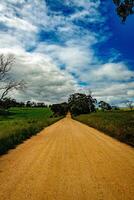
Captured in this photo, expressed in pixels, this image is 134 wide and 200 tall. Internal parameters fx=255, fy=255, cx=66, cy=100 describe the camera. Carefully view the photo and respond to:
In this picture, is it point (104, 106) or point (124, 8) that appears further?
point (104, 106)

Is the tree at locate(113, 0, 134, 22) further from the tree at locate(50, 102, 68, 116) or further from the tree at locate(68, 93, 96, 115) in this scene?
the tree at locate(50, 102, 68, 116)

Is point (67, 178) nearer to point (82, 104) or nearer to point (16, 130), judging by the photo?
point (16, 130)

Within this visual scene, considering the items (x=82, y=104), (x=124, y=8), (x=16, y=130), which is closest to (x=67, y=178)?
(x=124, y=8)

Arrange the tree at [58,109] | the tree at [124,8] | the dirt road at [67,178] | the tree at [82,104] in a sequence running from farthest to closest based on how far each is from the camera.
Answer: the tree at [58,109] → the tree at [82,104] → the tree at [124,8] → the dirt road at [67,178]

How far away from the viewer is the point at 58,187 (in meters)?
6.35

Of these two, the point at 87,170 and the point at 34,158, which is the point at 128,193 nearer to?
the point at 87,170

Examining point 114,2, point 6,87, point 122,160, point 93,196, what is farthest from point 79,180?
point 6,87

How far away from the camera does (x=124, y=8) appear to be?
14.8 m

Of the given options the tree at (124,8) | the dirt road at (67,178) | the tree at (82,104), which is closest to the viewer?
the dirt road at (67,178)

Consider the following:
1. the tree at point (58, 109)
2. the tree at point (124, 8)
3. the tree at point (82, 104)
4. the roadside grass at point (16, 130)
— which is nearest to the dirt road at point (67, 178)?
the roadside grass at point (16, 130)

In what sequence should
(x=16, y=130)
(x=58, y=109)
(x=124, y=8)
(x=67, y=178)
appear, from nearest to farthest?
1. (x=67, y=178)
2. (x=124, y=8)
3. (x=16, y=130)
4. (x=58, y=109)

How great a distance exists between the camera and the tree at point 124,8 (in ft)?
47.8

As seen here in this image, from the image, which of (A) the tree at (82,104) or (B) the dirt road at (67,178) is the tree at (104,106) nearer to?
(A) the tree at (82,104)

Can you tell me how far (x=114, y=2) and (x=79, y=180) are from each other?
11380 millimetres
